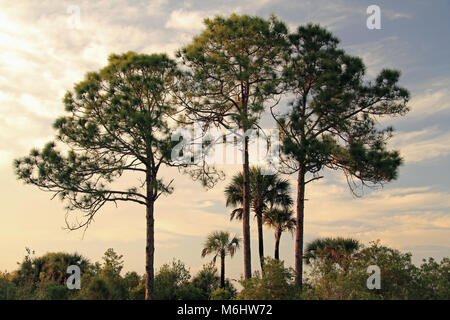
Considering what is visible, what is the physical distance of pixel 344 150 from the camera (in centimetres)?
2078

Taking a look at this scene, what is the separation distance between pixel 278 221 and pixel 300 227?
615 centimetres

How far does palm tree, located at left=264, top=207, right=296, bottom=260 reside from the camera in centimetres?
2584

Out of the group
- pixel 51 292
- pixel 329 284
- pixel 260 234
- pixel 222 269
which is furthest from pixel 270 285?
pixel 222 269

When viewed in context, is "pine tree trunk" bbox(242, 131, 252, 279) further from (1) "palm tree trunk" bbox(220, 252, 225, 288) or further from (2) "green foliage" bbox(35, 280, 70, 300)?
(1) "palm tree trunk" bbox(220, 252, 225, 288)

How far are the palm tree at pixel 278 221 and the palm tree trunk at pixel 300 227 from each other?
6.04 m

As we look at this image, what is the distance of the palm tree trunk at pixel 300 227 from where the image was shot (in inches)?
763

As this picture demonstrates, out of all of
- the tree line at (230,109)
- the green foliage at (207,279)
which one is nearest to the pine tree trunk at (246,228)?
the tree line at (230,109)

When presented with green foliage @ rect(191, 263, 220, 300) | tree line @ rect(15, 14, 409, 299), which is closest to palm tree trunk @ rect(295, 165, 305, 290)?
tree line @ rect(15, 14, 409, 299)

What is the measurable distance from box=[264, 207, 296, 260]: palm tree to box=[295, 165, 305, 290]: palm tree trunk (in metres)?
6.04

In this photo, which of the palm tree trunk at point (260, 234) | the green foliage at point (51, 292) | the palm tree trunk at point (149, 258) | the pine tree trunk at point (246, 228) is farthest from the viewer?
the palm tree trunk at point (260, 234)

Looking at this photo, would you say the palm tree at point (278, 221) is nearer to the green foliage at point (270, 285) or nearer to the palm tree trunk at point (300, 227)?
the palm tree trunk at point (300, 227)

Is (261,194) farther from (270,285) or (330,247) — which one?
(270,285)
